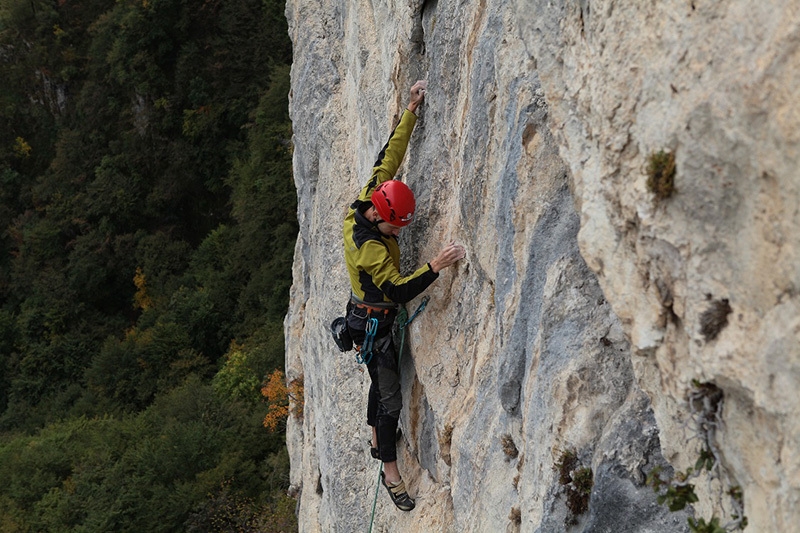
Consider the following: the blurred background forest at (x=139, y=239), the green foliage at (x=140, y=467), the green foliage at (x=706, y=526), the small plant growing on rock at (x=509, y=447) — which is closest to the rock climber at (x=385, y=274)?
the small plant growing on rock at (x=509, y=447)

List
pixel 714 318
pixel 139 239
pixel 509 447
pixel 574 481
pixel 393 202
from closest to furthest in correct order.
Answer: pixel 714 318
pixel 574 481
pixel 509 447
pixel 393 202
pixel 139 239

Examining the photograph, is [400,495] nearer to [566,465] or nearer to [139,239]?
[566,465]

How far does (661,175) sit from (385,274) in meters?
3.04

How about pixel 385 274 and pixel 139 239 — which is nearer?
pixel 385 274

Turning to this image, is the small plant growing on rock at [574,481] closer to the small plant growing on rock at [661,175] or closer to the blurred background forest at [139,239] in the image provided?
the small plant growing on rock at [661,175]

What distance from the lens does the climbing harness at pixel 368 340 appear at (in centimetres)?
566

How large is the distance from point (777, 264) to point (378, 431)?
179 inches

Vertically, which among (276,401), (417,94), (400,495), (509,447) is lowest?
(276,401)

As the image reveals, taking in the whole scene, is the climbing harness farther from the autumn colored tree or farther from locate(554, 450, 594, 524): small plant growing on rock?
the autumn colored tree

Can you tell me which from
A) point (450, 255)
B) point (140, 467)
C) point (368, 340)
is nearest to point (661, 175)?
point (450, 255)

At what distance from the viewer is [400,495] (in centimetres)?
609

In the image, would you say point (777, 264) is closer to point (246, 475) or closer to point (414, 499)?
point (414, 499)

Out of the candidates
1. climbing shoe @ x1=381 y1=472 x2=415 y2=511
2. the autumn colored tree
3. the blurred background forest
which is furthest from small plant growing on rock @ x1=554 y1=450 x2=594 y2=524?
the blurred background forest

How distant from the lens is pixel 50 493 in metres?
19.1
